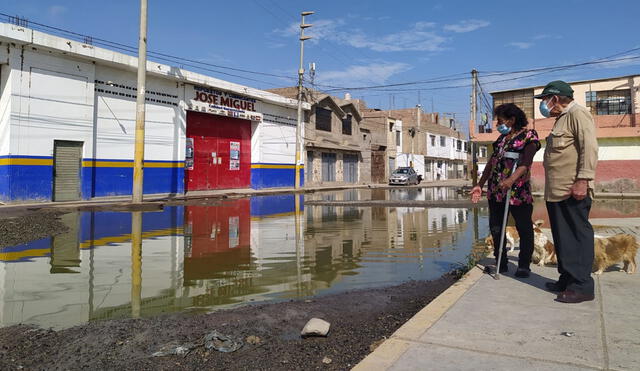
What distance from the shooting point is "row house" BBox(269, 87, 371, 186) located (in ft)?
107

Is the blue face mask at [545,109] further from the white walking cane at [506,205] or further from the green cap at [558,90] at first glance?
the white walking cane at [506,205]

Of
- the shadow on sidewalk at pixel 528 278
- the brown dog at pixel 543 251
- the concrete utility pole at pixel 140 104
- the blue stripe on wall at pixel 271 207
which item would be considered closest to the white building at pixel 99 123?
the concrete utility pole at pixel 140 104

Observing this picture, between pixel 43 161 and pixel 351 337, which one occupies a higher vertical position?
pixel 43 161

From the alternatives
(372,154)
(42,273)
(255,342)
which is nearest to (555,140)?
(255,342)

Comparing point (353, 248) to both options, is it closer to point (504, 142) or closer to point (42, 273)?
point (504, 142)

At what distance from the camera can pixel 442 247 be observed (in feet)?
23.2

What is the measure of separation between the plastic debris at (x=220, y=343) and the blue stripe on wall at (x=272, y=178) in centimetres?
2435

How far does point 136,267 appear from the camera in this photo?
17.8 feet

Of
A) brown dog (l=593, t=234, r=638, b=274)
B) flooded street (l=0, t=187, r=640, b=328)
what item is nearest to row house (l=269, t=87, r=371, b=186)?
flooded street (l=0, t=187, r=640, b=328)

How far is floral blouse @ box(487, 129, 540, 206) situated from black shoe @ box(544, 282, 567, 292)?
84 centimetres

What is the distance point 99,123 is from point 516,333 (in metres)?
18.1

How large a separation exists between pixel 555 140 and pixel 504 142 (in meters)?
0.88

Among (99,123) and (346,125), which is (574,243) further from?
(346,125)

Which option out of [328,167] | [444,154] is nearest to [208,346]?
[328,167]
